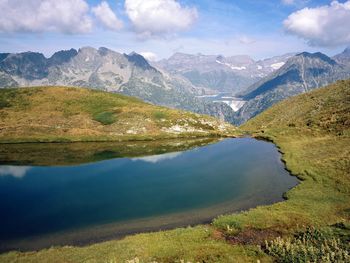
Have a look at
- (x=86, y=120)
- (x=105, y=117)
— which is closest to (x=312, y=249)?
(x=105, y=117)

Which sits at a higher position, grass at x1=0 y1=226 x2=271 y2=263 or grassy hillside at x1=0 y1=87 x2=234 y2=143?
grassy hillside at x1=0 y1=87 x2=234 y2=143

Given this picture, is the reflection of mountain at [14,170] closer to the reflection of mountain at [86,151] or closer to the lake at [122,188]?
the lake at [122,188]

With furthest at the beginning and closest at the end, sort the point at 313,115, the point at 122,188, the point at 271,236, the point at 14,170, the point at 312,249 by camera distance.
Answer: the point at 313,115, the point at 14,170, the point at 122,188, the point at 271,236, the point at 312,249

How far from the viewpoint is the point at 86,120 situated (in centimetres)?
13812

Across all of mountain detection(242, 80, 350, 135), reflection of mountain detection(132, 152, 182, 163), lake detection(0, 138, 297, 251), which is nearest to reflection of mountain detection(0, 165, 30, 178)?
lake detection(0, 138, 297, 251)

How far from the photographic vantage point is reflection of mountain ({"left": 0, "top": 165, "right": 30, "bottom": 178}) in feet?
254

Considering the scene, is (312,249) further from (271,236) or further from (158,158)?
(158,158)

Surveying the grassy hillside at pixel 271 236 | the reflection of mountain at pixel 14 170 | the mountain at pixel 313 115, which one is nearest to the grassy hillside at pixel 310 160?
the mountain at pixel 313 115

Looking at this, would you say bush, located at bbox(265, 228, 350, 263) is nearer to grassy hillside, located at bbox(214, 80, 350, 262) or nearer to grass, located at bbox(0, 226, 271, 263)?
grass, located at bbox(0, 226, 271, 263)

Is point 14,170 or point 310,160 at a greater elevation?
point 310,160

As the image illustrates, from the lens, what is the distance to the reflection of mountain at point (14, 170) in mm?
77312

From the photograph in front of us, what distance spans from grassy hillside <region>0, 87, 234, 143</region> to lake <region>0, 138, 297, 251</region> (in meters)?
16.8

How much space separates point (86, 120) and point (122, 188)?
259 feet

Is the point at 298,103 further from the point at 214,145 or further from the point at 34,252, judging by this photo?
the point at 34,252
